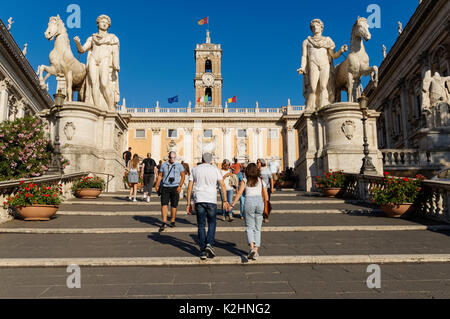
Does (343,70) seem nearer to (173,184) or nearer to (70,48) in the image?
(173,184)

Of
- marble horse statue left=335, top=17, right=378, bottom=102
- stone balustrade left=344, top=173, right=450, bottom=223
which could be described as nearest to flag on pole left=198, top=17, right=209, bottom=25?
marble horse statue left=335, top=17, right=378, bottom=102

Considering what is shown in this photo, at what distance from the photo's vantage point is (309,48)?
1475cm

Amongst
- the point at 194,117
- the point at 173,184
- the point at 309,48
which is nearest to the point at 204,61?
the point at 194,117

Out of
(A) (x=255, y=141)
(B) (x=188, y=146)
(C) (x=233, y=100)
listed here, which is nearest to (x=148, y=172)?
(B) (x=188, y=146)

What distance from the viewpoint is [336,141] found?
13203 mm

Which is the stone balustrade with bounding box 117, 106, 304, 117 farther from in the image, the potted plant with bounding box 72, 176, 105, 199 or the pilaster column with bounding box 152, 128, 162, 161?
the potted plant with bounding box 72, 176, 105, 199

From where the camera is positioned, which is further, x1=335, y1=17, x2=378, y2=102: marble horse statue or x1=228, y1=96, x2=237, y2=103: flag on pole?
x1=228, y1=96, x2=237, y2=103: flag on pole

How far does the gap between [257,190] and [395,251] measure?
2.44 m

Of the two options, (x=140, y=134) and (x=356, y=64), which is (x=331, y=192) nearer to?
A: (x=356, y=64)

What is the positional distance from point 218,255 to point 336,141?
10152 mm

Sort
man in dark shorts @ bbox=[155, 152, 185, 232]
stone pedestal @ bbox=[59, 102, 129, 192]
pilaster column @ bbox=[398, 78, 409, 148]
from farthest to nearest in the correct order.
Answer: pilaster column @ bbox=[398, 78, 409, 148]
stone pedestal @ bbox=[59, 102, 129, 192]
man in dark shorts @ bbox=[155, 152, 185, 232]

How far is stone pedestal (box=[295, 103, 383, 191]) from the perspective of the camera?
12.8m

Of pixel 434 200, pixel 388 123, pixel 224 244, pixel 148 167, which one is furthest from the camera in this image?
pixel 388 123

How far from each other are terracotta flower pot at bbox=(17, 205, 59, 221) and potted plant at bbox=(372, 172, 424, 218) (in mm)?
8571
